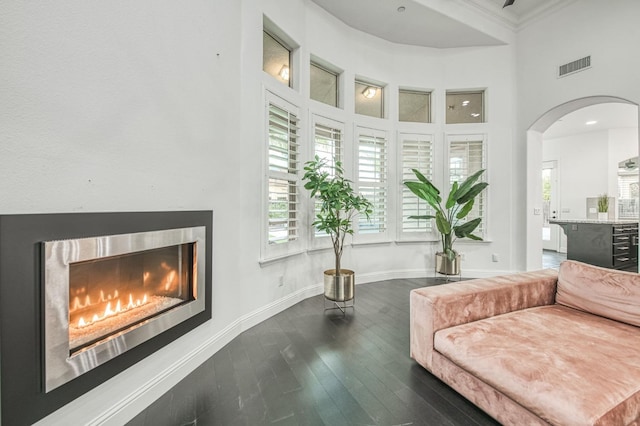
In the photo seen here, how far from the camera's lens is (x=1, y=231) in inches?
40.8

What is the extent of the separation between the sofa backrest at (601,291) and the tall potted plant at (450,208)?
1.99 metres

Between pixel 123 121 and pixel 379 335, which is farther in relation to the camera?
pixel 379 335

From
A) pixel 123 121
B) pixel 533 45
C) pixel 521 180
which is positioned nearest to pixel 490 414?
pixel 123 121

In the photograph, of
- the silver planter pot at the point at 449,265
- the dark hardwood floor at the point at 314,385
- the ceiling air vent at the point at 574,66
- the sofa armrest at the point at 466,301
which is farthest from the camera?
the silver planter pot at the point at 449,265

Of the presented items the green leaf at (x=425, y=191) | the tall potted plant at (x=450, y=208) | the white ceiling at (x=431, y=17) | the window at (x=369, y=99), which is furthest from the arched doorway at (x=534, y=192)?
the window at (x=369, y=99)

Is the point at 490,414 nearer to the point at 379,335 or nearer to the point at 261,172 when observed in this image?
the point at 379,335

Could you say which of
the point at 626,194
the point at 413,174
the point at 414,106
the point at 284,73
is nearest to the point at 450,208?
the point at 413,174

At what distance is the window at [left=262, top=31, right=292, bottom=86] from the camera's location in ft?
10.1

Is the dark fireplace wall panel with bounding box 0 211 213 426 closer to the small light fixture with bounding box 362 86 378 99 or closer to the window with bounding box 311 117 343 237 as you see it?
the window with bounding box 311 117 343 237

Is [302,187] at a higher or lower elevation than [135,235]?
higher

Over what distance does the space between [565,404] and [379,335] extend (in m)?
1.54

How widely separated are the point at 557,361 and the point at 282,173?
2658 mm

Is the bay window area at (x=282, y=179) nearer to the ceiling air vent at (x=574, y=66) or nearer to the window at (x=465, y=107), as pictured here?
the window at (x=465, y=107)

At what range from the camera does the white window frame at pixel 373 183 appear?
416 cm
